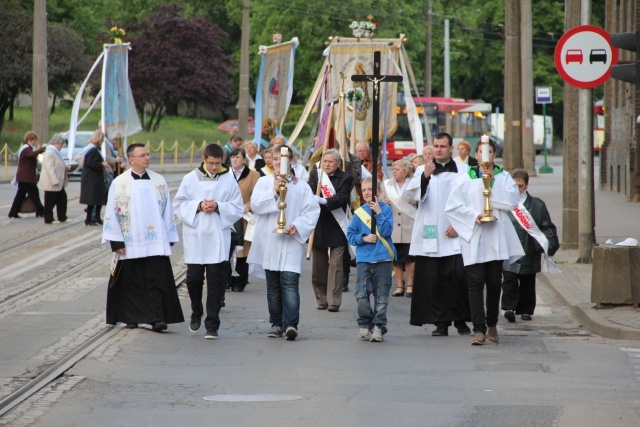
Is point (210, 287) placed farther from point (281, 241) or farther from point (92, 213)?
point (92, 213)

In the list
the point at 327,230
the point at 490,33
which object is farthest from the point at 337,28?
the point at 327,230

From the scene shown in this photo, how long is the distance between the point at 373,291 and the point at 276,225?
101 centimetres

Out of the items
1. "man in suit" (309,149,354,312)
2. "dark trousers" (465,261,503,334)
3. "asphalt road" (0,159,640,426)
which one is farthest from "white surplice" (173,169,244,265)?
"dark trousers" (465,261,503,334)

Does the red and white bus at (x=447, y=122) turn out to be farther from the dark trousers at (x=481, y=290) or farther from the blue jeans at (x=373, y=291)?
the dark trousers at (x=481, y=290)

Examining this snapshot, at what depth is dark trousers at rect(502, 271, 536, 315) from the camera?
492 inches

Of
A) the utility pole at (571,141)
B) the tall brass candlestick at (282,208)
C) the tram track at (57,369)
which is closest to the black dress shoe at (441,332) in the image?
the tall brass candlestick at (282,208)

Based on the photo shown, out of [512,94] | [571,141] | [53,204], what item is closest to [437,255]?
[571,141]

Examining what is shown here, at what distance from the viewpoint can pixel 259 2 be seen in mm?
65375

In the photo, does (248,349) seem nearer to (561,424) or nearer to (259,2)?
(561,424)

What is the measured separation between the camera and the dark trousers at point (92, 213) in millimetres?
23125

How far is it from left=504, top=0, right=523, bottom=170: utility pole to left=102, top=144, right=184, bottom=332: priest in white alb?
20.0 meters

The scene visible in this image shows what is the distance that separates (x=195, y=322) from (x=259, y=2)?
181ft

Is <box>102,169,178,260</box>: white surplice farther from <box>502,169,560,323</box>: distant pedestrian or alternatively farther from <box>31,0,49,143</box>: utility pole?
<box>31,0,49,143</box>: utility pole

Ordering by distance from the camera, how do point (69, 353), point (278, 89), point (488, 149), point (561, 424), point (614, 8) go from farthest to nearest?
point (614, 8) < point (278, 89) < point (488, 149) < point (69, 353) < point (561, 424)
